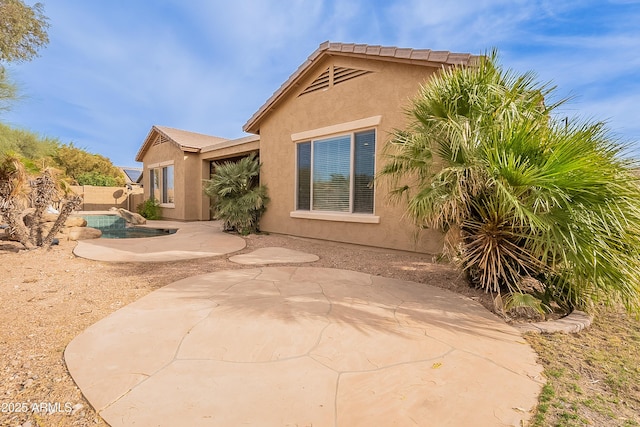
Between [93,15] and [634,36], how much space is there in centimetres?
1631

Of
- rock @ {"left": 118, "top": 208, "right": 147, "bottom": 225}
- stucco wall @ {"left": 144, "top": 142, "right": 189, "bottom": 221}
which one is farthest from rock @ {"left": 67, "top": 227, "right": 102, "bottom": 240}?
stucco wall @ {"left": 144, "top": 142, "right": 189, "bottom": 221}

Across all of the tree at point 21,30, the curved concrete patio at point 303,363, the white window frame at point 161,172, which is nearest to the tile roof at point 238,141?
the white window frame at point 161,172

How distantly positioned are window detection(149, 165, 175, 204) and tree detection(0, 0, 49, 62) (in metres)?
7.73

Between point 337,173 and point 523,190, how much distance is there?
5.69 m

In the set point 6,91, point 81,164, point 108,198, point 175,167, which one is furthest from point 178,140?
point 81,164

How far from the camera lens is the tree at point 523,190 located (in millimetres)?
3570

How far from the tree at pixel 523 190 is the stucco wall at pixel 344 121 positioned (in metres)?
2.54

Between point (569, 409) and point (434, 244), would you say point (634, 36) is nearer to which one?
point (434, 244)

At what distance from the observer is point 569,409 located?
2209mm

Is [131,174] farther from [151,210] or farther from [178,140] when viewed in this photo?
[178,140]

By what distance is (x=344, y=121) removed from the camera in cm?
888

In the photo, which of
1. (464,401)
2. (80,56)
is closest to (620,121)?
(464,401)

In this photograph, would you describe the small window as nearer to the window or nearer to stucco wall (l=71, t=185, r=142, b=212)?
the window

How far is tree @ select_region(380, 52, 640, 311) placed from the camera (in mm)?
3570
